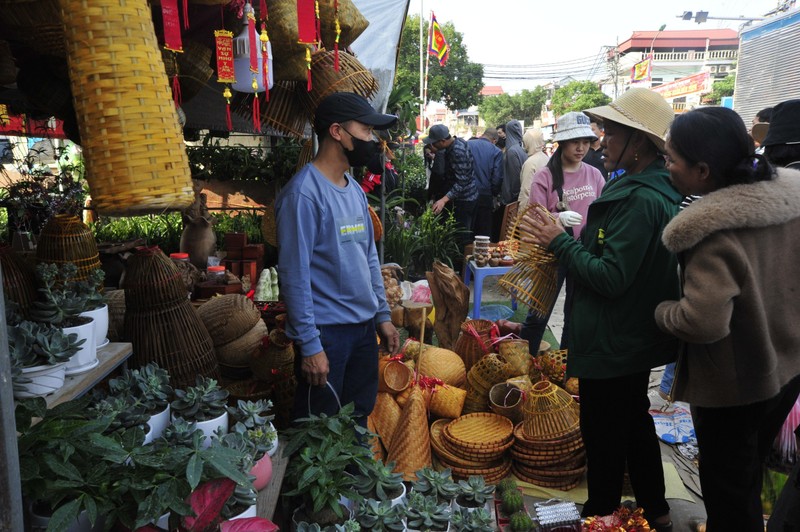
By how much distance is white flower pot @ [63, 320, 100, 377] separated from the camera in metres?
1.58

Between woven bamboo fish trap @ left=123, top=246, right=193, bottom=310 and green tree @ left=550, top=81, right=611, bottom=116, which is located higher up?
green tree @ left=550, top=81, right=611, bottom=116

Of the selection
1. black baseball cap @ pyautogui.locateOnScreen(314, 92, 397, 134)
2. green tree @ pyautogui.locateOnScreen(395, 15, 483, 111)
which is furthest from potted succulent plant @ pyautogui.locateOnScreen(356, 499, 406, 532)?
green tree @ pyautogui.locateOnScreen(395, 15, 483, 111)

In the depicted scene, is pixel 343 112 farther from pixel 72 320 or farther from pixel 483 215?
pixel 483 215

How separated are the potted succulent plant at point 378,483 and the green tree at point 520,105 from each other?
192 ft

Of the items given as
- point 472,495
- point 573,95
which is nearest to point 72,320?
point 472,495

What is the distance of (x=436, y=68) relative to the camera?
119 feet

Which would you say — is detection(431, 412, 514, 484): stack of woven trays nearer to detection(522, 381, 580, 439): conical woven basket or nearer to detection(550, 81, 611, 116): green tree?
detection(522, 381, 580, 439): conical woven basket

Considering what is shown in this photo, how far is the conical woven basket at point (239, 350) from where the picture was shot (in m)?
2.95

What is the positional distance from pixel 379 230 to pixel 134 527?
330 cm

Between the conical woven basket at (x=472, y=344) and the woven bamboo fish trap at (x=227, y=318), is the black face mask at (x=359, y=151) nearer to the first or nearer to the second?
the woven bamboo fish trap at (x=227, y=318)

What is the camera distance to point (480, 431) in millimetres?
3025

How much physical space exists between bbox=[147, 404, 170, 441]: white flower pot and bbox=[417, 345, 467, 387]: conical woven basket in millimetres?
1991

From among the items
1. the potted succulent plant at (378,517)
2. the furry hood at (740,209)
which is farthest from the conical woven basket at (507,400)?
the furry hood at (740,209)

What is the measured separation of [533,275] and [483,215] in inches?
186
